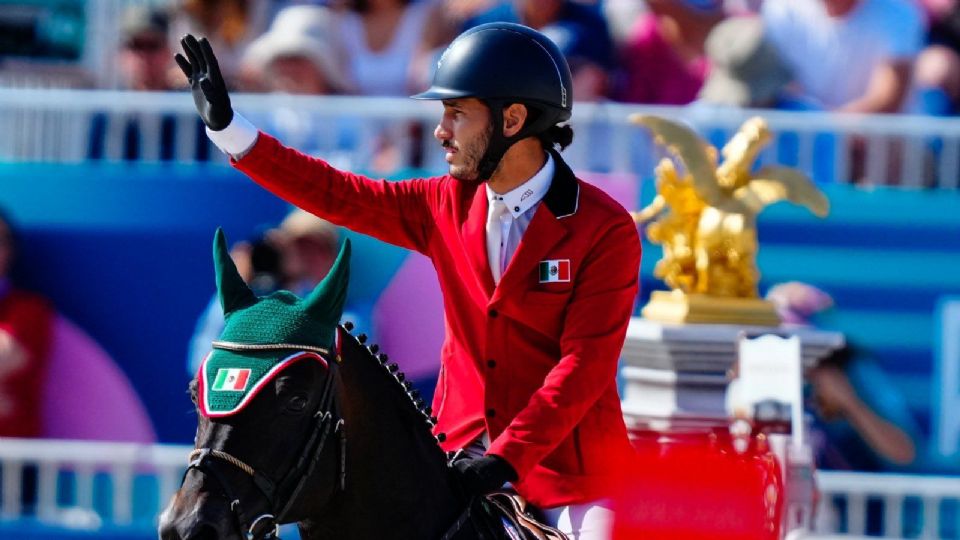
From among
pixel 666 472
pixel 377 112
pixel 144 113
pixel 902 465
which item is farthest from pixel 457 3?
pixel 666 472

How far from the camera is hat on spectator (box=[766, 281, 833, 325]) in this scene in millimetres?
8656

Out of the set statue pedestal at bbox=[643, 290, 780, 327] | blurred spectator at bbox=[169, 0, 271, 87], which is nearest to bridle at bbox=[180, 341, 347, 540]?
statue pedestal at bbox=[643, 290, 780, 327]

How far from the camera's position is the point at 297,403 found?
12.6 ft

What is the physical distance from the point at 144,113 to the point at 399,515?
551cm

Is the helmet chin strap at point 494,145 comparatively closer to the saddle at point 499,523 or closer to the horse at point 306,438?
the horse at point 306,438

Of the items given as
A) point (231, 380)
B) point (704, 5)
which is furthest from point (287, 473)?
point (704, 5)

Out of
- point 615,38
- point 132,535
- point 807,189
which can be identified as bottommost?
point 132,535

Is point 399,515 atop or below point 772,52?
below

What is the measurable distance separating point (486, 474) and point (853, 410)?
4.76m

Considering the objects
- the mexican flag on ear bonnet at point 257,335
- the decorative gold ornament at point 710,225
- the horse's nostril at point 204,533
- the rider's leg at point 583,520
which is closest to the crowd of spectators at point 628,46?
the decorative gold ornament at point 710,225

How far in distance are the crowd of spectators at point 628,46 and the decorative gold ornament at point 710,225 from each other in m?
1.73

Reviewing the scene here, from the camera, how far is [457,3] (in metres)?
9.37

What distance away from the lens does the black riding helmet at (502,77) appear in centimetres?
441

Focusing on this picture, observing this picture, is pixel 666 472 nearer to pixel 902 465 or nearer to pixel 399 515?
pixel 399 515
